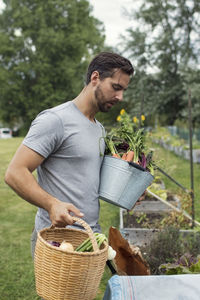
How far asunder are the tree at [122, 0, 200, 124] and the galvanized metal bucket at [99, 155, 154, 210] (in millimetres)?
19735

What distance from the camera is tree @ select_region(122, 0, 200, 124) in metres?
21.8

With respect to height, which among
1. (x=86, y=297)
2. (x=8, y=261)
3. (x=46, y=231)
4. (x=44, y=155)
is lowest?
→ (x=8, y=261)

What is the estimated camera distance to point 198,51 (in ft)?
73.3

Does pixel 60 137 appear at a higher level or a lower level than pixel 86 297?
higher

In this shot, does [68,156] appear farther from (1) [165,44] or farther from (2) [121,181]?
(1) [165,44]

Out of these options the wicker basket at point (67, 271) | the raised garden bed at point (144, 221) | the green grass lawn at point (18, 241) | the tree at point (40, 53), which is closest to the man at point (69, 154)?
the wicker basket at point (67, 271)

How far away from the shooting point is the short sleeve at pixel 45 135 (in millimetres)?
1626

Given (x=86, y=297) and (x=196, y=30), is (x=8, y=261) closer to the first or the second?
(x=86, y=297)

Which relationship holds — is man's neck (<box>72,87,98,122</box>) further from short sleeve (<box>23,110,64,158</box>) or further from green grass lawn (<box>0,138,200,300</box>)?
green grass lawn (<box>0,138,200,300</box>)

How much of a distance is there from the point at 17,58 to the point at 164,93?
14.4 m

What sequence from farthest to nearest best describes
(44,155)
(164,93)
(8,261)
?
(164,93) → (8,261) → (44,155)

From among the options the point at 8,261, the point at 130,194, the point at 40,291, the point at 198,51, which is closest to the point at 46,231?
the point at 40,291

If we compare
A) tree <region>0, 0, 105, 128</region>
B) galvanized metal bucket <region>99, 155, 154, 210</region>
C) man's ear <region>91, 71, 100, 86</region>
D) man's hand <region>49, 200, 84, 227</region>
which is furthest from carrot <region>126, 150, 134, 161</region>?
tree <region>0, 0, 105, 128</region>

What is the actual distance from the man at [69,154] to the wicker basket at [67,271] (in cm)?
18
